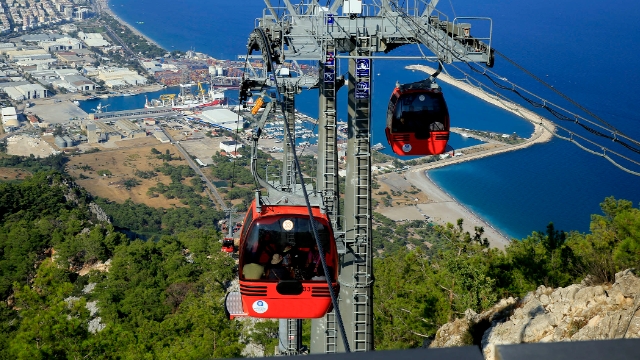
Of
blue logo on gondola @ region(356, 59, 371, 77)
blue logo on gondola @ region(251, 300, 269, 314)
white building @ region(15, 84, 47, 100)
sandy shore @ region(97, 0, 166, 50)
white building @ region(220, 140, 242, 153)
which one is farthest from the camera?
sandy shore @ region(97, 0, 166, 50)

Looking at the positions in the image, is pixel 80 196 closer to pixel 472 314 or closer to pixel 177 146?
pixel 177 146

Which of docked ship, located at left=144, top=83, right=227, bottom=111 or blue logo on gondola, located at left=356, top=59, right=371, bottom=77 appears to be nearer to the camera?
blue logo on gondola, located at left=356, top=59, right=371, bottom=77

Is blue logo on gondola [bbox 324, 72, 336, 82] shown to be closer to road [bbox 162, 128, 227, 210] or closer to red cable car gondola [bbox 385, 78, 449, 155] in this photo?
red cable car gondola [bbox 385, 78, 449, 155]

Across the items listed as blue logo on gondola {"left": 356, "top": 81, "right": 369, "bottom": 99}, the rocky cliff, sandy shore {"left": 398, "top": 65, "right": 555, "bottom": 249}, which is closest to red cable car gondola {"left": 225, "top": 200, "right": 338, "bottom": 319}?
blue logo on gondola {"left": 356, "top": 81, "right": 369, "bottom": 99}

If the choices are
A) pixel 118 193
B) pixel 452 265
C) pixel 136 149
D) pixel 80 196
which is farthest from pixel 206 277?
pixel 136 149

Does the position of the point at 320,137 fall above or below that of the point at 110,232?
above

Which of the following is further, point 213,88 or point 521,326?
point 213,88

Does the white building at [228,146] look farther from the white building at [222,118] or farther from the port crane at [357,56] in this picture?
the port crane at [357,56]
